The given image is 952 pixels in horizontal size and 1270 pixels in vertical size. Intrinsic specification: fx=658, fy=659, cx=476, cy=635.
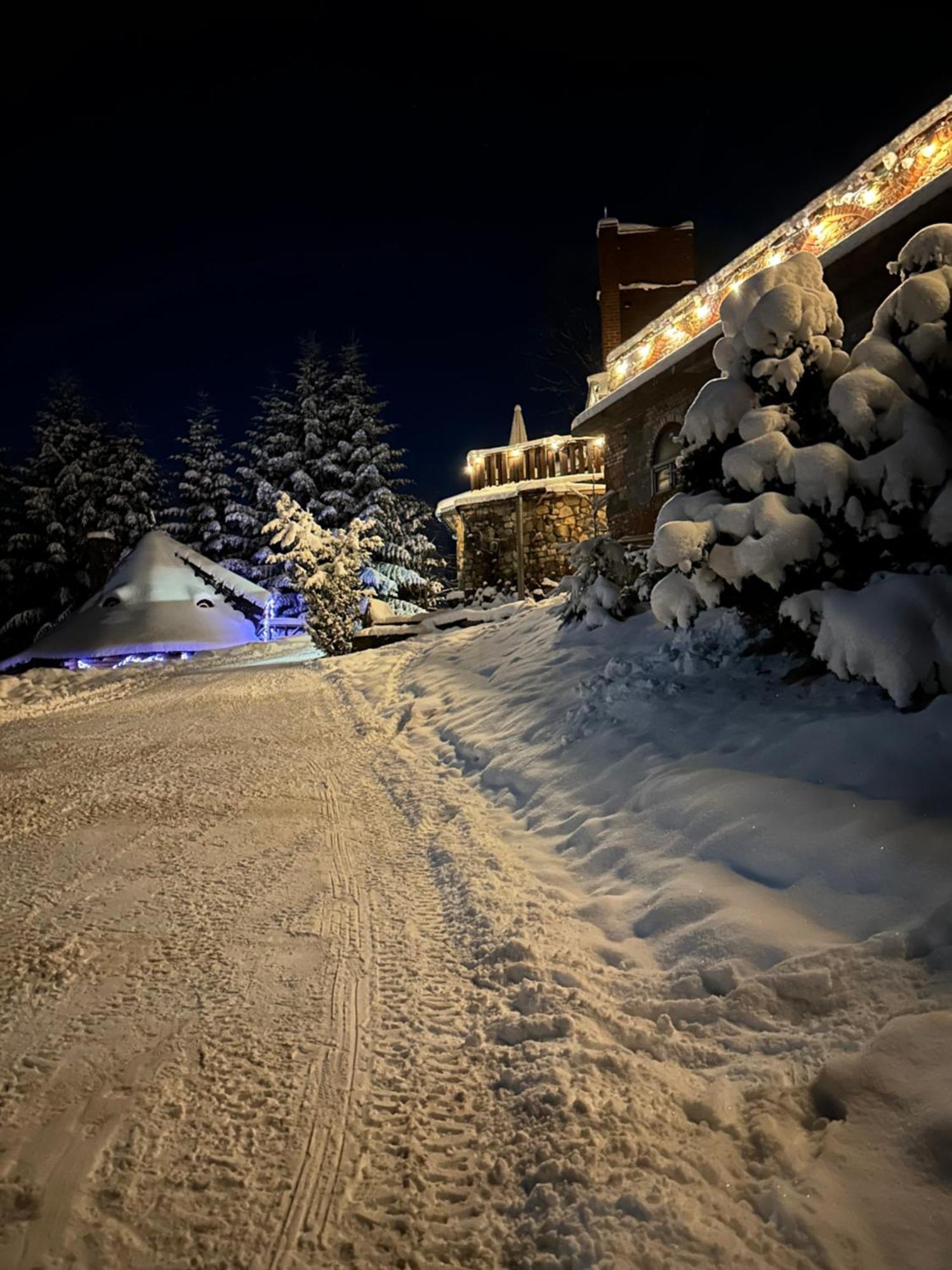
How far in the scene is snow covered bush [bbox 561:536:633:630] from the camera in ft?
28.1

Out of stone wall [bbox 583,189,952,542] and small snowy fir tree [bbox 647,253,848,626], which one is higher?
stone wall [bbox 583,189,952,542]

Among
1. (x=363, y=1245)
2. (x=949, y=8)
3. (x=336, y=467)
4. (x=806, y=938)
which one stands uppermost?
(x=949, y=8)

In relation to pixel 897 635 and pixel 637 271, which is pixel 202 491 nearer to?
pixel 637 271

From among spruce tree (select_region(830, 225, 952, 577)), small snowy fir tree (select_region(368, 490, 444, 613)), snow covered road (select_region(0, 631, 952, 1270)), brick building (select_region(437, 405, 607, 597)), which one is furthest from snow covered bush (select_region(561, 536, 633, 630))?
small snowy fir tree (select_region(368, 490, 444, 613))

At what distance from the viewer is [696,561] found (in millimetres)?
5027

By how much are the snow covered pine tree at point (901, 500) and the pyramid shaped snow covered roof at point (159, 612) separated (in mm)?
21916

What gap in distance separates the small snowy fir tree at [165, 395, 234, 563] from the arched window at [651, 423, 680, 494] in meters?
22.8

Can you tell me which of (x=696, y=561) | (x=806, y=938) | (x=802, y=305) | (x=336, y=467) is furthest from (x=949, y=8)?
(x=336, y=467)

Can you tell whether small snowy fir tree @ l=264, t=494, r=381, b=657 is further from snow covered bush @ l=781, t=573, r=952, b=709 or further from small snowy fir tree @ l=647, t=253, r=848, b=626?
snow covered bush @ l=781, t=573, r=952, b=709

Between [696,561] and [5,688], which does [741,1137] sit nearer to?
[696,561]

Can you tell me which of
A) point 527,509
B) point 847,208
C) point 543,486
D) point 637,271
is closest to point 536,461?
point 543,486

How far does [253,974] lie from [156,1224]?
1136 millimetres

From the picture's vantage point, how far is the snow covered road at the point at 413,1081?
1668mm

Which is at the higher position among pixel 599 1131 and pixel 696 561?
pixel 696 561
